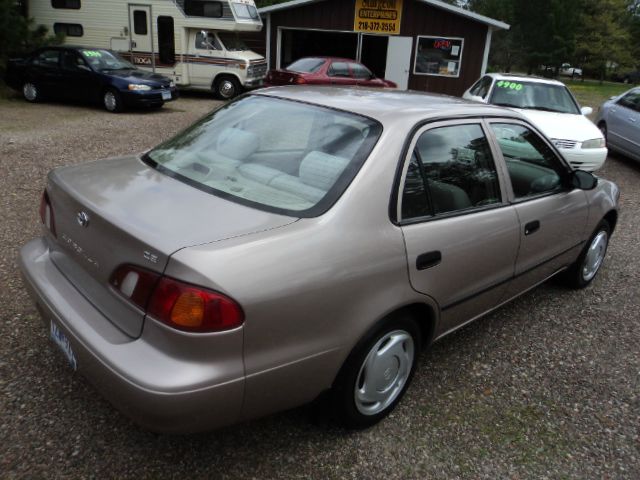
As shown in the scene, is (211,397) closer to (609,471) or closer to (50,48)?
(609,471)

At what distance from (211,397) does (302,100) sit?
5.63 ft

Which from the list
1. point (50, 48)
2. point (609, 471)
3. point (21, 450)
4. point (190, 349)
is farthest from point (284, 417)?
point (50, 48)

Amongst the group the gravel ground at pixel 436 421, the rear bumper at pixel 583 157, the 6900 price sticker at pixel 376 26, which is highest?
the 6900 price sticker at pixel 376 26

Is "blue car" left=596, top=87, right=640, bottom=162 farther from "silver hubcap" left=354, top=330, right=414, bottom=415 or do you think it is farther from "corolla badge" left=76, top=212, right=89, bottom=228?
"corolla badge" left=76, top=212, right=89, bottom=228

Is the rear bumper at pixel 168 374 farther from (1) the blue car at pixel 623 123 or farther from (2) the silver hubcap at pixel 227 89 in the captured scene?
(2) the silver hubcap at pixel 227 89

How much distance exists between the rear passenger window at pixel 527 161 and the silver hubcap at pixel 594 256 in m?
1.04

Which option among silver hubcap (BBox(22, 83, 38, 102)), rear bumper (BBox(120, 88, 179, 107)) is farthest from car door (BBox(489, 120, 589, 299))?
silver hubcap (BBox(22, 83, 38, 102))

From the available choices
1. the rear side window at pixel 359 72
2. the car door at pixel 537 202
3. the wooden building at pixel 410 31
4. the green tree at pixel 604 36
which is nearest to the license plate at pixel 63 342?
the car door at pixel 537 202

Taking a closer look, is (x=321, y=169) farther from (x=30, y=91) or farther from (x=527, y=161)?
(x=30, y=91)

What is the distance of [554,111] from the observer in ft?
28.7

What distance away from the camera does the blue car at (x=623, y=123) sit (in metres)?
9.69

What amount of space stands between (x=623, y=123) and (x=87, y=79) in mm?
11388

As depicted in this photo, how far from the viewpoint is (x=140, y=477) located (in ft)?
7.61

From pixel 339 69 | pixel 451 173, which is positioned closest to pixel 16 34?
pixel 339 69
